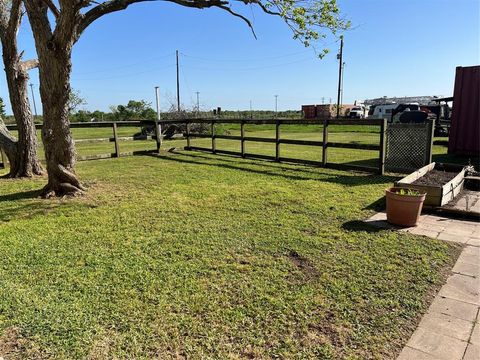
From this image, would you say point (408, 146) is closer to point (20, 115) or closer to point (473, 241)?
point (473, 241)

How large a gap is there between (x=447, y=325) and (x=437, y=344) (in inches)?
10.1

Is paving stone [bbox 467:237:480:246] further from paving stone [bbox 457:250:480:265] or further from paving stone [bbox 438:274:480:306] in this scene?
paving stone [bbox 438:274:480:306]

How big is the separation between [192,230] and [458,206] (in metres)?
3.75

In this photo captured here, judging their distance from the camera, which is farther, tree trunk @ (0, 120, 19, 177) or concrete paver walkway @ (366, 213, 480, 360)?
tree trunk @ (0, 120, 19, 177)

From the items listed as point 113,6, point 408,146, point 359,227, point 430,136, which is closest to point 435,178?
point 430,136

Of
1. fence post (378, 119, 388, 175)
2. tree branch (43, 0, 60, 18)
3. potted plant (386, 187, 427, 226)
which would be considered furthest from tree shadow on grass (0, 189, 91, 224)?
fence post (378, 119, 388, 175)

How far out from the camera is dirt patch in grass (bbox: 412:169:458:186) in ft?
18.1

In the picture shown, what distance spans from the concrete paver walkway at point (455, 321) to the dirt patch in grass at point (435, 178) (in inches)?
81.1

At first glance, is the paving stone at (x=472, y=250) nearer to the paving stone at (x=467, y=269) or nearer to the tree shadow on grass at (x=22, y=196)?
the paving stone at (x=467, y=269)

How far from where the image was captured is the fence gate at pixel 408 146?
706 centimetres

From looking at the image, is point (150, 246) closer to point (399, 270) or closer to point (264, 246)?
point (264, 246)

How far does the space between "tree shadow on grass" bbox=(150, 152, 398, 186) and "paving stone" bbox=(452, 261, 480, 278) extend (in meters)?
3.45

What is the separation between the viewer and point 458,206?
4895 millimetres

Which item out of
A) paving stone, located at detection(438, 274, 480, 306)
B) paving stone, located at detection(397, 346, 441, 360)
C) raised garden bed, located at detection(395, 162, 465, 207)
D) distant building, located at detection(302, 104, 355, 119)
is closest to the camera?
paving stone, located at detection(397, 346, 441, 360)
